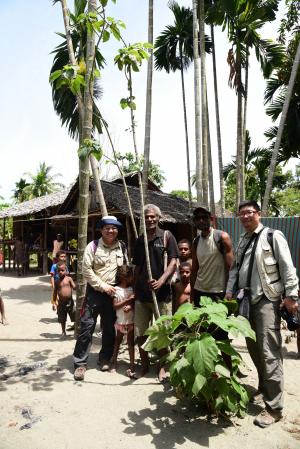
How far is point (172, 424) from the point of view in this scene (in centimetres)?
285

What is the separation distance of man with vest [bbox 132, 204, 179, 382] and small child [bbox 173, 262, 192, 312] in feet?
0.55

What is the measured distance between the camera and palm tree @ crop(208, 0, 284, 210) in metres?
9.50

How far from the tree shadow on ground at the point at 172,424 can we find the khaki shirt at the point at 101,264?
1382mm

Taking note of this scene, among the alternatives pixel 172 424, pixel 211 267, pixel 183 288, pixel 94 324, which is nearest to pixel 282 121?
pixel 183 288

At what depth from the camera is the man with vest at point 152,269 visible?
12.4 feet

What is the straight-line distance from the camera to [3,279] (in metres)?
15.2

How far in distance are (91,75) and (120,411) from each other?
378cm

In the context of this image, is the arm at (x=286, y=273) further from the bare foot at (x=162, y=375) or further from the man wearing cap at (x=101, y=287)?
the man wearing cap at (x=101, y=287)

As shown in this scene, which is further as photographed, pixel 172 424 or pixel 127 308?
pixel 127 308

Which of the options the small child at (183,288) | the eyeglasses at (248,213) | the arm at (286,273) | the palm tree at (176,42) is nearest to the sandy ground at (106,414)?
the small child at (183,288)

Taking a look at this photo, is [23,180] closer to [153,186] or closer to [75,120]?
[153,186]

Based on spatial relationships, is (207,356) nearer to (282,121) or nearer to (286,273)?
(286,273)

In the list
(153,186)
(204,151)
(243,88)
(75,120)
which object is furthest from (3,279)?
(243,88)

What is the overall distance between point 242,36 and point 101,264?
30.5 ft
